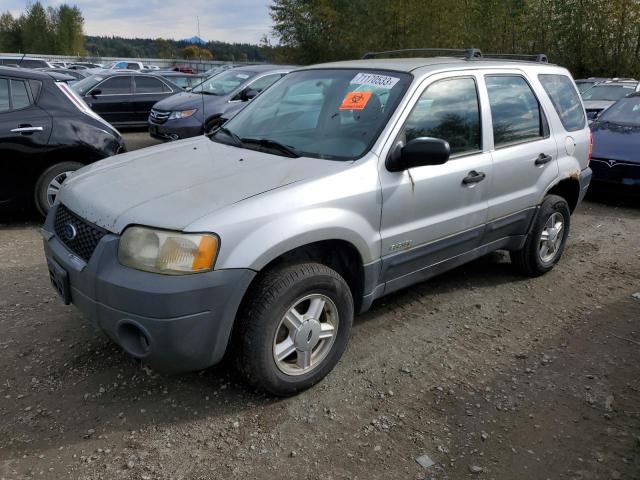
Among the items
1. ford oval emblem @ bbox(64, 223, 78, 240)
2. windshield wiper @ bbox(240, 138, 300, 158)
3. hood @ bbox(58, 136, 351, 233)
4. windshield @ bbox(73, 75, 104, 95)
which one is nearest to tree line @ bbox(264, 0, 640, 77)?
windshield @ bbox(73, 75, 104, 95)

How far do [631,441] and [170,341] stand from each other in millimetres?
2315

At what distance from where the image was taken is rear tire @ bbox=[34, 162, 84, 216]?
569cm

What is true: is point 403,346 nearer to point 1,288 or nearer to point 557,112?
point 557,112

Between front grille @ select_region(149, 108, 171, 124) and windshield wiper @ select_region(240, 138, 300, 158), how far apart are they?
6987 millimetres

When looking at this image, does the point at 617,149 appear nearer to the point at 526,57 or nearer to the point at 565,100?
the point at 526,57

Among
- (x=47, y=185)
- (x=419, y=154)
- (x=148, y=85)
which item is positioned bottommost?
(x=47, y=185)

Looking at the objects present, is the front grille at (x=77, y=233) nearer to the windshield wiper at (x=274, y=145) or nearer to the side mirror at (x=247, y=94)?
the windshield wiper at (x=274, y=145)

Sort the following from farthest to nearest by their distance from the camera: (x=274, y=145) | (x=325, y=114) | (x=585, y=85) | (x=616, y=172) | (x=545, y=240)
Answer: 1. (x=585, y=85)
2. (x=616, y=172)
3. (x=545, y=240)
4. (x=325, y=114)
5. (x=274, y=145)

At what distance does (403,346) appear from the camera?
3.60 metres

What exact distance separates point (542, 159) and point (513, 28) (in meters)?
20.9

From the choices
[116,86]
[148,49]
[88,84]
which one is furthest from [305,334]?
[148,49]

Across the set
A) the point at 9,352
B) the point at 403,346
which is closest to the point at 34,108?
the point at 9,352

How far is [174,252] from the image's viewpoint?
2492 mm

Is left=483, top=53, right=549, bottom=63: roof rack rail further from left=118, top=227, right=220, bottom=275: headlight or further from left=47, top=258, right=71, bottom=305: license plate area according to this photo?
left=47, top=258, right=71, bottom=305: license plate area
